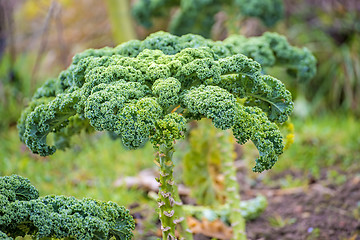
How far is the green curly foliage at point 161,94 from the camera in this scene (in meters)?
1.78

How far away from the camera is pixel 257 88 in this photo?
79.6 inches

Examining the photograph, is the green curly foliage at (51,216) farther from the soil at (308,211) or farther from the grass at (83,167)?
the grass at (83,167)

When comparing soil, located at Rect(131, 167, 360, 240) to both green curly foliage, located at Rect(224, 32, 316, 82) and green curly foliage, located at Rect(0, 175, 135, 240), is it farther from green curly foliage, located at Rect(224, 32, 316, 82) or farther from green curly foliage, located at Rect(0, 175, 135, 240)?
green curly foliage, located at Rect(0, 175, 135, 240)

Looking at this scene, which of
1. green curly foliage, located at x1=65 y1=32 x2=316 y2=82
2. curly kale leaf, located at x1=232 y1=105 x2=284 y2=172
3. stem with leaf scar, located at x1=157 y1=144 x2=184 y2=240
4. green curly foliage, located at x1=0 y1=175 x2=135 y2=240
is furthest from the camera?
green curly foliage, located at x1=65 y1=32 x2=316 y2=82

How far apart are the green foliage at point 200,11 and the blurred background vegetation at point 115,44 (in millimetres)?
→ 126

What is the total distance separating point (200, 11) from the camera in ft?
12.9

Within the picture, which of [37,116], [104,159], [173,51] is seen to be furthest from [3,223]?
[104,159]

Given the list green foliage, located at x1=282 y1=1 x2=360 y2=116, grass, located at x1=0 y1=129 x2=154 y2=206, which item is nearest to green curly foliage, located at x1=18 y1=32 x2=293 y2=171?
grass, located at x1=0 y1=129 x2=154 y2=206

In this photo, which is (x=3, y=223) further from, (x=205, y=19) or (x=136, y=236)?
(x=205, y=19)

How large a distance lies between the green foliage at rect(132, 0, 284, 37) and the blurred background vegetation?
4.9 inches

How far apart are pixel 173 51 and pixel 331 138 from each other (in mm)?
3193

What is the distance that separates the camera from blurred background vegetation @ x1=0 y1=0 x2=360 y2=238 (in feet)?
13.8

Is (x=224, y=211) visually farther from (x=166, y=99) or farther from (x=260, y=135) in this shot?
(x=166, y=99)

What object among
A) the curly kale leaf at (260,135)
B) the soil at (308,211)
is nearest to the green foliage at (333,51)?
the soil at (308,211)
